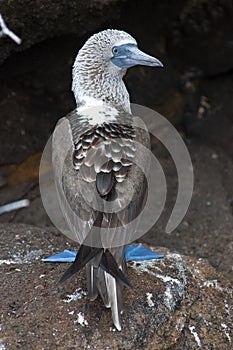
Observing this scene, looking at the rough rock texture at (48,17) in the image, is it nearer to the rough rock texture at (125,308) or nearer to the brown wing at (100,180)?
the brown wing at (100,180)

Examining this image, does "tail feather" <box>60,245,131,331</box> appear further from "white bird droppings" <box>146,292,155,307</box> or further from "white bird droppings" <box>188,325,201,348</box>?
"white bird droppings" <box>188,325,201,348</box>

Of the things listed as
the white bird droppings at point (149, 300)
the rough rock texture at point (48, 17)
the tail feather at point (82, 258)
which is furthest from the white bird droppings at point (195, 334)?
the rough rock texture at point (48, 17)

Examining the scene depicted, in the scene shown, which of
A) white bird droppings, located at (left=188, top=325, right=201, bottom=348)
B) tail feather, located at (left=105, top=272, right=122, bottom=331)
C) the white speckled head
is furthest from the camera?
the white speckled head

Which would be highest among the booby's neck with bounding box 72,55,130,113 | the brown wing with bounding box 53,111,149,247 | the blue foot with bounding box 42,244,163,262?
the booby's neck with bounding box 72,55,130,113

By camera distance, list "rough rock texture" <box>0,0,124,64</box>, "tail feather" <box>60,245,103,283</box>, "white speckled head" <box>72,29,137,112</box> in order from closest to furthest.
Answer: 1. "tail feather" <box>60,245,103,283</box>
2. "white speckled head" <box>72,29,137,112</box>
3. "rough rock texture" <box>0,0,124,64</box>

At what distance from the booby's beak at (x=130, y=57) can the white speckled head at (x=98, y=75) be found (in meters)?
0.05

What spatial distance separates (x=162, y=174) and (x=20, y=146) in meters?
1.40

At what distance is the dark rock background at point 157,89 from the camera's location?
16.9ft

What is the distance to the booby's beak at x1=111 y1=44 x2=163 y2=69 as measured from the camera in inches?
175

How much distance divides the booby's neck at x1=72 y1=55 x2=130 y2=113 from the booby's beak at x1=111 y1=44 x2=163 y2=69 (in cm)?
13

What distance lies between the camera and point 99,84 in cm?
466

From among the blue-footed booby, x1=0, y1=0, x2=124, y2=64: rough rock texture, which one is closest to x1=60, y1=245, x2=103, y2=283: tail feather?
the blue-footed booby

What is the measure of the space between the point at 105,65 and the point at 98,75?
3.3 inches

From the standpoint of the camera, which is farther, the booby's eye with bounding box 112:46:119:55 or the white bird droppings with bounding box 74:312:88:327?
the booby's eye with bounding box 112:46:119:55
